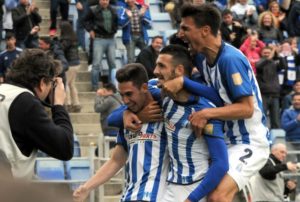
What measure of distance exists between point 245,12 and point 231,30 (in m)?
1.91

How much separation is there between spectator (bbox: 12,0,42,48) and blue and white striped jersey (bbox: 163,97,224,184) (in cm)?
1175

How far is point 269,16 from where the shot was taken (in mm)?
19062

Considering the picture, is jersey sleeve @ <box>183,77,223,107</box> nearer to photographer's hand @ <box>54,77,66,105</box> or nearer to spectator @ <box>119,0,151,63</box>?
photographer's hand @ <box>54,77,66,105</box>

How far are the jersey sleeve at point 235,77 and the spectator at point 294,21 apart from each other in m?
15.1

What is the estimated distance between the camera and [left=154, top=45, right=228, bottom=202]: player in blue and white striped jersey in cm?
532

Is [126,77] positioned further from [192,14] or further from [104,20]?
[104,20]

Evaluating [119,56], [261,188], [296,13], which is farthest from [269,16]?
[261,188]

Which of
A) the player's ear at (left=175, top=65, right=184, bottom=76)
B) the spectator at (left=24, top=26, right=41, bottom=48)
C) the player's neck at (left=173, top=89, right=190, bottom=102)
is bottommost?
the spectator at (left=24, top=26, right=41, bottom=48)

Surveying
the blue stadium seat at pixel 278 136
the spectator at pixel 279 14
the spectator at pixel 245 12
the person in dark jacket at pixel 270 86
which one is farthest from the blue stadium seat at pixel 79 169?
the spectator at pixel 279 14

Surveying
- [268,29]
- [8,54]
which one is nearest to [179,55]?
[8,54]

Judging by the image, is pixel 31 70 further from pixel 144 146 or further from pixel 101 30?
pixel 101 30

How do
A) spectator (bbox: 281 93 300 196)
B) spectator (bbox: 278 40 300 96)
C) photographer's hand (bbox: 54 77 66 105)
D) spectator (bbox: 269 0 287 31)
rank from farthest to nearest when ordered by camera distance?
1. spectator (bbox: 269 0 287 31)
2. spectator (bbox: 278 40 300 96)
3. spectator (bbox: 281 93 300 196)
4. photographer's hand (bbox: 54 77 66 105)

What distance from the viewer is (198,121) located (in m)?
5.28

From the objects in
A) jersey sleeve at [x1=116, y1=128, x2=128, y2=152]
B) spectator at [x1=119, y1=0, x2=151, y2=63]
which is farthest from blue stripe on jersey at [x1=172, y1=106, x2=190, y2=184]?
spectator at [x1=119, y1=0, x2=151, y2=63]
